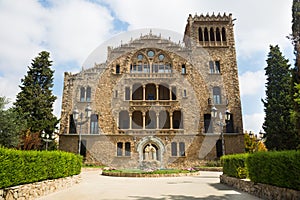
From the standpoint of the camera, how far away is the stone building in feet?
97.4

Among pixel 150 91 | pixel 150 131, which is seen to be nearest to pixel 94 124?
pixel 150 131

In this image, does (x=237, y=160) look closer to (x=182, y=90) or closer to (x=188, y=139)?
(x=188, y=139)

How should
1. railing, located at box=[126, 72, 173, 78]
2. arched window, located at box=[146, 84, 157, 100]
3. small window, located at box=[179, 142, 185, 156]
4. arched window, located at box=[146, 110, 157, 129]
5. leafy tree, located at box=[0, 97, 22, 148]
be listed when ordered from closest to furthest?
leafy tree, located at box=[0, 97, 22, 148]
small window, located at box=[179, 142, 185, 156]
arched window, located at box=[146, 110, 157, 129]
railing, located at box=[126, 72, 173, 78]
arched window, located at box=[146, 84, 157, 100]

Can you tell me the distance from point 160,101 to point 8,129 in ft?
57.3

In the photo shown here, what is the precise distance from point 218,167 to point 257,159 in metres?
18.3

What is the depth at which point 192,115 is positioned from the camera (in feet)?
101

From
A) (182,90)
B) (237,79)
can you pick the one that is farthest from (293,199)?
(237,79)

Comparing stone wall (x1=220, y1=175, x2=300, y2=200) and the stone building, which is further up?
the stone building

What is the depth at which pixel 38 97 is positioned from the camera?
91.4 ft

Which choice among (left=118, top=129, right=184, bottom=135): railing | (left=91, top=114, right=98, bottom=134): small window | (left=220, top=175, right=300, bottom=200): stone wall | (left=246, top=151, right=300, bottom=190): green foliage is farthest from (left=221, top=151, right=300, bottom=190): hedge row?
(left=91, top=114, right=98, bottom=134): small window

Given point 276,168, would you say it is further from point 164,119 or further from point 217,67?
point 217,67

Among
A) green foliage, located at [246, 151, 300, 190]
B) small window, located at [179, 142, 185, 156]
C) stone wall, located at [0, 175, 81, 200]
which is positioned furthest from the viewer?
small window, located at [179, 142, 185, 156]

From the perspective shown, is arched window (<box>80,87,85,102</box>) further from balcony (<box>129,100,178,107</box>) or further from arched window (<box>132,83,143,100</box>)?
arched window (<box>132,83,143,100</box>)

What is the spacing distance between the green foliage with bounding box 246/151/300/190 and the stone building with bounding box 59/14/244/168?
19624 mm
